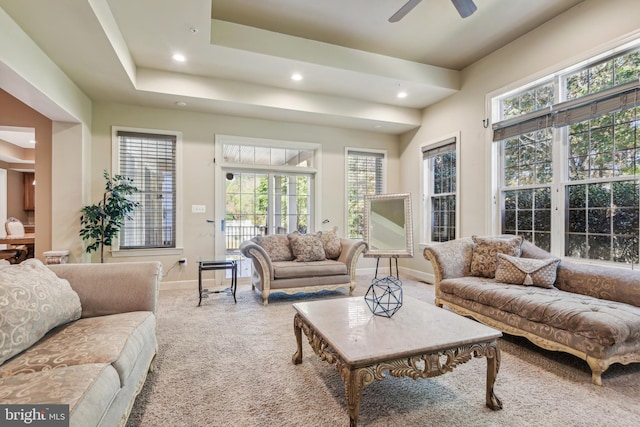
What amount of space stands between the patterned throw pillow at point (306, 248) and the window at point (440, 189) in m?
2.19

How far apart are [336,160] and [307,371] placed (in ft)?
13.7

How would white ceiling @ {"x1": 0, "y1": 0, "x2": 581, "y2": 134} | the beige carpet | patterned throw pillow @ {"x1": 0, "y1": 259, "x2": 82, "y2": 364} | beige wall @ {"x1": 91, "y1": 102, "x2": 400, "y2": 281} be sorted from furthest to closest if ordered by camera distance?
beige wall @ {"x1": 91, "y1": 102, "x2": 400, "y2": 281} < white ceiling @ {"x1": 0, "y1": 0, "x2": 581, "y2": 134} < the beige carpet < patterned throw pillow @ {"x1": 0, "y1": 259, "x2": 82, "y2": 364}

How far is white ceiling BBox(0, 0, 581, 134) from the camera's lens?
9.57 ft

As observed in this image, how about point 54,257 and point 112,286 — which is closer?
point 112,286

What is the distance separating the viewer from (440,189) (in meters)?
5.35

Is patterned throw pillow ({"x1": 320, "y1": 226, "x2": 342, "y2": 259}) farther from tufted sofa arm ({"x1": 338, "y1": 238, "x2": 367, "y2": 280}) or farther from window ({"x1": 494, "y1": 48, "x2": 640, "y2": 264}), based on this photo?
window ({"x1": 494, "y1": 48, "x2": 640, "y2": 264})

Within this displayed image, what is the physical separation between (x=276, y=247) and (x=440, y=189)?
3.01 m

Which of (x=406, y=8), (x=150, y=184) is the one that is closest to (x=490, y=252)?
(x=406, y=8)

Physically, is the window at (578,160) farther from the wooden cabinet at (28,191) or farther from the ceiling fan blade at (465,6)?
the wooden cabinet at (28,191)

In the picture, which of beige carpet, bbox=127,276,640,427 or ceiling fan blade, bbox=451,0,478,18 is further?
ceiling fan blade, bbox=451,0,478,18

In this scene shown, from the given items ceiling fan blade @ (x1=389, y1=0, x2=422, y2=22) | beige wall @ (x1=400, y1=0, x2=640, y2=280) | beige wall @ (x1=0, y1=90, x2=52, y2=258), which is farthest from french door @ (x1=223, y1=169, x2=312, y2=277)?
ceiling fan blade @ (x1=389, y1=0, x2=422, y2=22)

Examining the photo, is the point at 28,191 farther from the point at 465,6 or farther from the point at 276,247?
the point at 465,6

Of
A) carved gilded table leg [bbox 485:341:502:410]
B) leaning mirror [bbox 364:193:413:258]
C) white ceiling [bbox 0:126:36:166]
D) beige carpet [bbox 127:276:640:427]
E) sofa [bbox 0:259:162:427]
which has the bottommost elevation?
beige carpet [bbox 127:276:640:427]

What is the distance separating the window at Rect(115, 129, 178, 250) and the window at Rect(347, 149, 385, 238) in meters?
3.07
